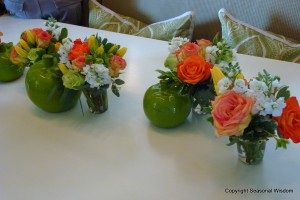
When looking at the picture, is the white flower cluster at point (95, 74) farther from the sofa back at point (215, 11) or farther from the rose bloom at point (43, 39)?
the sofa back at point (215, 11)

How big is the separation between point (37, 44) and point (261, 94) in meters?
0.68

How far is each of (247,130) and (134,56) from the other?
73 cm

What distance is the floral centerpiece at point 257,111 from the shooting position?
59cm

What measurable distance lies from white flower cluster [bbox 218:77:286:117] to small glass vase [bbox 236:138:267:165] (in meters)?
0.10

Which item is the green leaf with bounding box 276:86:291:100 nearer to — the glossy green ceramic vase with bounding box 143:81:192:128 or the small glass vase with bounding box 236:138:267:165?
the small glass vase with bounding box 236:138:267:165

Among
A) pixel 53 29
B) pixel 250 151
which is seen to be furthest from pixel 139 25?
pixel 250 151

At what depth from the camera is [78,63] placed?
78 cm

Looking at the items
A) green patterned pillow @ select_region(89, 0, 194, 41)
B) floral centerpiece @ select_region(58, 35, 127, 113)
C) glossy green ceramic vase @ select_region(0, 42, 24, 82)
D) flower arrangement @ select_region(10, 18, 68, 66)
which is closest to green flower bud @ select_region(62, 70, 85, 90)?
floral centerpiece @ select_region(58, 35, 127, 113)

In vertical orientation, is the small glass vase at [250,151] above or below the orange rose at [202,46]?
below

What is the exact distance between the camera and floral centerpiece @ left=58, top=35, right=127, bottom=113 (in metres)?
0.78

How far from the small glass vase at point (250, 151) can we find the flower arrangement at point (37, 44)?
0.58 m

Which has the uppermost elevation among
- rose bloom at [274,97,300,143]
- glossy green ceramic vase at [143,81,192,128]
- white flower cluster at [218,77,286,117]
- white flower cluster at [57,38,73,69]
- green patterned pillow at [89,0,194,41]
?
white flower cluster at [218,77,286,117]

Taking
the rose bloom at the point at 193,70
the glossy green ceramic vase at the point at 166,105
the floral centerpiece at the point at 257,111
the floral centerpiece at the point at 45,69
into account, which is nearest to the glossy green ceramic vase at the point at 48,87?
the floral centerpiece at the point at 45,69

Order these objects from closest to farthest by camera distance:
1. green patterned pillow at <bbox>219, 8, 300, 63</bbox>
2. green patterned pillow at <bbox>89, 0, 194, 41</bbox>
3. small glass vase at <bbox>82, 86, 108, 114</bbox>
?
1. small glass vase at <bbox>82, 86, 108, 114</bbox>
2. green patterned pillow at <bbox>219, 8, 300, 63</bbox>
3. green patterned pillow at <bbox>89, 0, 194, 41</bbox>
